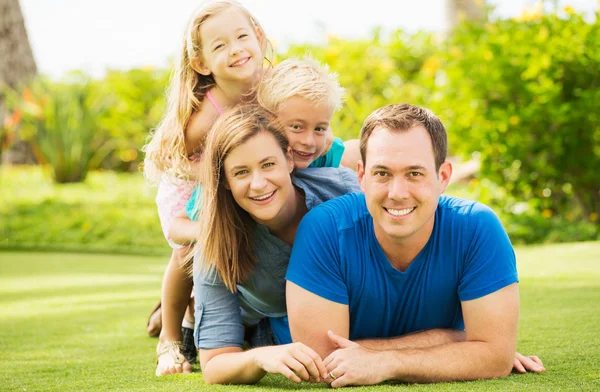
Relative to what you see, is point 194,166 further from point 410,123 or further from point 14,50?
point 14,50

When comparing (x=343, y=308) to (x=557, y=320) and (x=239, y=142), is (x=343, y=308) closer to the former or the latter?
(x=239, y=142)

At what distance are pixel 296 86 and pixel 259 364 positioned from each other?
140 cm

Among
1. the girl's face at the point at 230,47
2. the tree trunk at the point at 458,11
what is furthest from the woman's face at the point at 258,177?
the tree trunk at the point at 458,11

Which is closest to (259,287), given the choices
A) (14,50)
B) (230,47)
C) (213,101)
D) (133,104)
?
(213,101)

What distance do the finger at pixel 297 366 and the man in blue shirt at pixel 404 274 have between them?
0.48 feet

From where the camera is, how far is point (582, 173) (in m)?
8.44

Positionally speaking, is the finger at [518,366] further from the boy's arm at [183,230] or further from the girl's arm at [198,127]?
the girl's arm at [198,127]

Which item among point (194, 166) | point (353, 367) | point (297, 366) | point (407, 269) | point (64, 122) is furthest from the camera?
point (64, 122)

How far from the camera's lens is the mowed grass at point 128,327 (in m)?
3.31

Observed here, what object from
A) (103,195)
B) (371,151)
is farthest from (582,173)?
(103,195)

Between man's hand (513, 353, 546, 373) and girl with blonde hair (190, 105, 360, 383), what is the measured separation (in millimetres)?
1073

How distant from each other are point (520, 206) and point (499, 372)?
6123 millimetres

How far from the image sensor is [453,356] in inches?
120

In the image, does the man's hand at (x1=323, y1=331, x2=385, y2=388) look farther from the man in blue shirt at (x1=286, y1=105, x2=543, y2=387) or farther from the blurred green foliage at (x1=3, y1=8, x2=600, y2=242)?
the blurred green foliage at (x1=3, y1=8, x2=600, y2=242)
